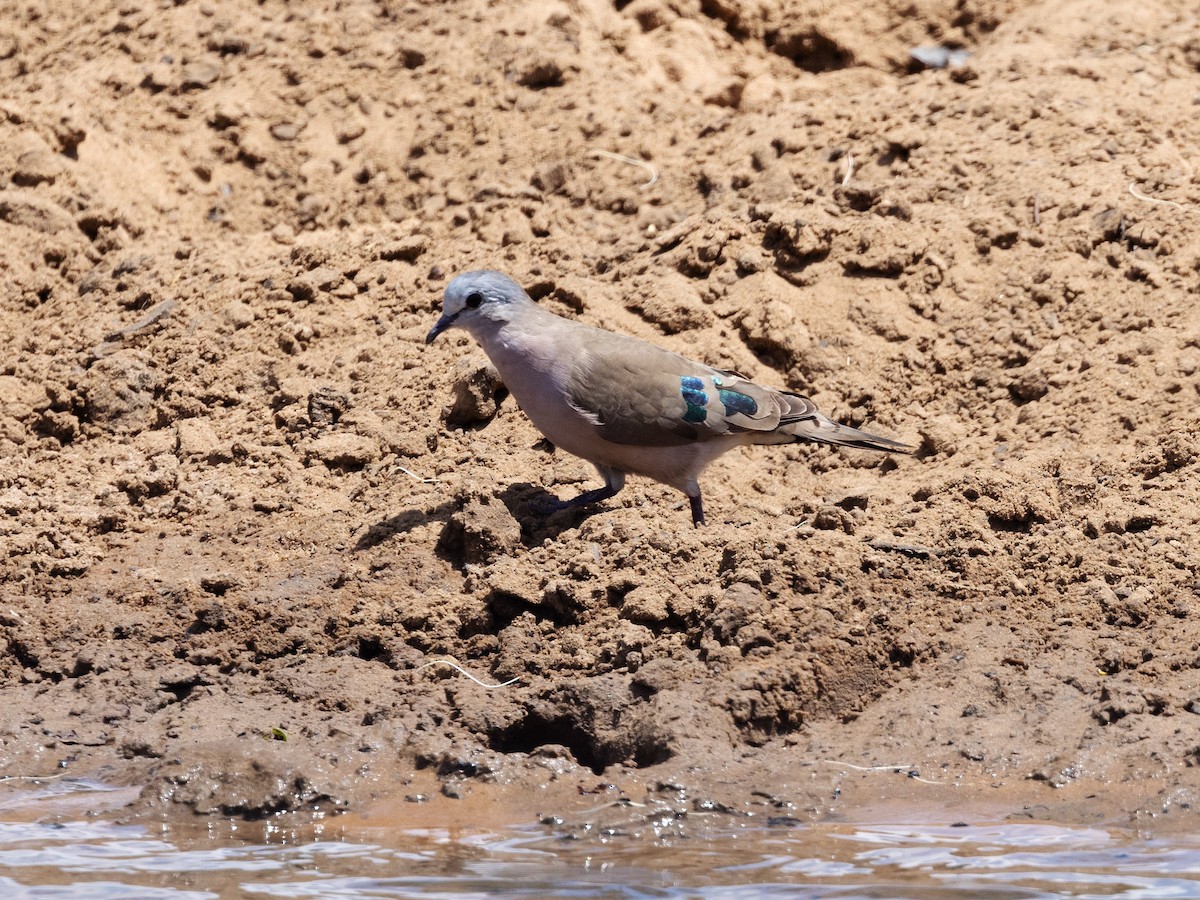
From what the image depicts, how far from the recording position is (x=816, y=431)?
684cm

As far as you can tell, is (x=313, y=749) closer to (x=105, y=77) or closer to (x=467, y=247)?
(x=467, y=247)

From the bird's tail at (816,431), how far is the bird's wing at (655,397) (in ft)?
0.23

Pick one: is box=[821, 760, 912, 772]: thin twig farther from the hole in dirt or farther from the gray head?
the gray head

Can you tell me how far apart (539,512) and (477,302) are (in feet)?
2.95

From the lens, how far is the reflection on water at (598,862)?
4.21m

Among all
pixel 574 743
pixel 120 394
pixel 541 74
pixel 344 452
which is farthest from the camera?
pixel 541 74

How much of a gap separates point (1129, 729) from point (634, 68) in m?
5.90

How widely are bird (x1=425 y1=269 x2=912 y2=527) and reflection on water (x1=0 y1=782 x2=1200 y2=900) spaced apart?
2097 millimetres

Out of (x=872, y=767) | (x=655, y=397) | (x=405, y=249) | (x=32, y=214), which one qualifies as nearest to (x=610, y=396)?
(x=655, y=397)

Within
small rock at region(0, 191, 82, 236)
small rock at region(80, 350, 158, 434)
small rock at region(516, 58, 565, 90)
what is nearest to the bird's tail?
small rock at region(80, 350, 158, 434)

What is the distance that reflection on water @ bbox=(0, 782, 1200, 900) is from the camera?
4.21 meters

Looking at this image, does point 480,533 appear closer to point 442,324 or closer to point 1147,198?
point 442,324

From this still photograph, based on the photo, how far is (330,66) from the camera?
962 centimetres

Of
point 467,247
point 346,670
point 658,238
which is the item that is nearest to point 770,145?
point 658,238
